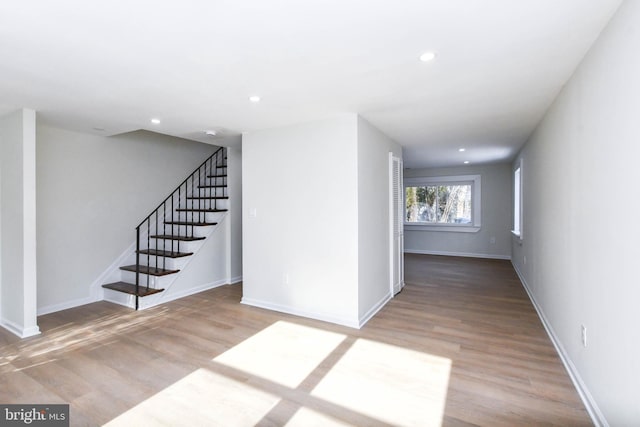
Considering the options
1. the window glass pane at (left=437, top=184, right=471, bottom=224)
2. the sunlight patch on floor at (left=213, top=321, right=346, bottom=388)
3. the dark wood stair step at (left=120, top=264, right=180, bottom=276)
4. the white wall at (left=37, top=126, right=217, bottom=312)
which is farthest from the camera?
the window glass pane at (left=437, top=184, right=471, bottom=224)

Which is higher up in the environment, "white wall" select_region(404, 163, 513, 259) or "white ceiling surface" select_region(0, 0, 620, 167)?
"white ceiling surface" select_region(0, 0, 620, 167)

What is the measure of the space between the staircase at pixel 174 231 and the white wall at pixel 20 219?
99 centimetres

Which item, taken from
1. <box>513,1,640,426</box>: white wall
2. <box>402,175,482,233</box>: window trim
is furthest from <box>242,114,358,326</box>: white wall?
<box>402,175,482,233</box>: window trim

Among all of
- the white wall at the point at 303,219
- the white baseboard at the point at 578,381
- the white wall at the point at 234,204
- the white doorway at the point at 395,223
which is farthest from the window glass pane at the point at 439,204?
the white wall at the point at 303,219

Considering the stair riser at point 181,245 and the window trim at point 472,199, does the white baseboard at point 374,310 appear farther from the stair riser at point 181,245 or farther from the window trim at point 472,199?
the window trim at point 472,199

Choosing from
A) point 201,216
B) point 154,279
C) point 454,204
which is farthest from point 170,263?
point 454,204

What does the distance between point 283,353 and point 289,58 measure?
2.28m

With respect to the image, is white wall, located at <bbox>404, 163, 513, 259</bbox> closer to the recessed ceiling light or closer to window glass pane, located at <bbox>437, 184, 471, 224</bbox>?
window glass pane, located at <bbox>437, 184, 471, 224</bbox>

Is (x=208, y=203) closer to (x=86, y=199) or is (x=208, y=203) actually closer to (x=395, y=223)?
(x=86, y=199)

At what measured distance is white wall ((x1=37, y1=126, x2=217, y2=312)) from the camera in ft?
12.6

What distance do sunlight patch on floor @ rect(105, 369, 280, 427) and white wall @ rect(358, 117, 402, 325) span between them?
4.95 ft

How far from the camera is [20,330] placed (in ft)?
10.4

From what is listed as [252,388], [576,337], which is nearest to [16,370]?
[252,388]

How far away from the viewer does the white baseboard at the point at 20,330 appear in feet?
10.3
